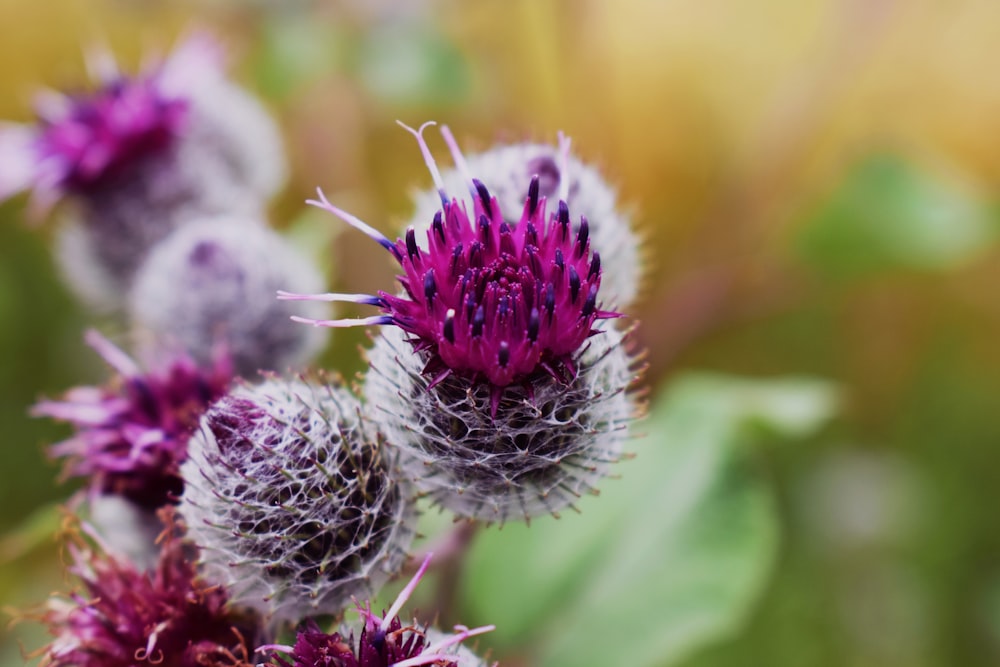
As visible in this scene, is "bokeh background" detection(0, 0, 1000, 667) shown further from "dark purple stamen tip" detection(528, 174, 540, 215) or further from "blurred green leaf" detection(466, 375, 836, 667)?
"dark purple stamen tip" detection(528, 174, 540, 215)

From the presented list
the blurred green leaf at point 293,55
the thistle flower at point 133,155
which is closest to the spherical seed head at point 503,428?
the thistle flower at point 133,155

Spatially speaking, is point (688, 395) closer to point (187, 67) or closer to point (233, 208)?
point (233, 208)

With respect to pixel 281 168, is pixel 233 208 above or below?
below

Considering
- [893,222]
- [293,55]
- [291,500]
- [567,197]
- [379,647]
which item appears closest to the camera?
[379,647]

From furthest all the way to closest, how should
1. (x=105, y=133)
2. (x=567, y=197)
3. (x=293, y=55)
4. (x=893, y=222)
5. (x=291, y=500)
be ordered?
(x=293, y=55) < (x=893, y=222) < (x=105, y=133) < (x=567, y=197) < (x=291, y=500)

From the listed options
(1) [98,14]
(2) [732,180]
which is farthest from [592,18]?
(1) [98,14]

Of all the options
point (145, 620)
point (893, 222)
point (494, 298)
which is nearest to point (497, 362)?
point (494, 298)

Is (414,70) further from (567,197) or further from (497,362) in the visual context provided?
(497,362)
